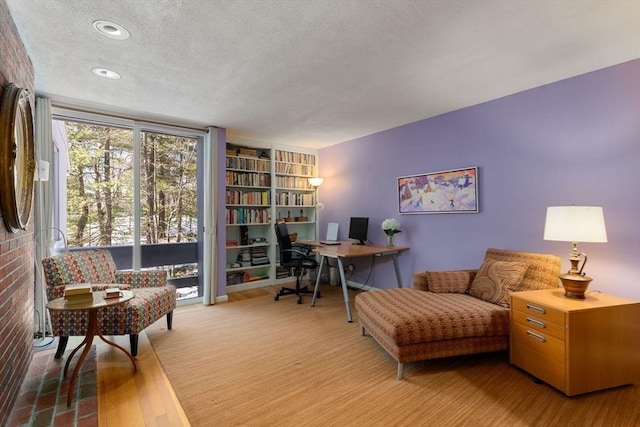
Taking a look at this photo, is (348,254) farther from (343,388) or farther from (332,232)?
(332,232)

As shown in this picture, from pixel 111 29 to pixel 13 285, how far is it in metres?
1.69

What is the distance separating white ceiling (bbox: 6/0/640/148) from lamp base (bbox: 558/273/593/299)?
63.3 inches

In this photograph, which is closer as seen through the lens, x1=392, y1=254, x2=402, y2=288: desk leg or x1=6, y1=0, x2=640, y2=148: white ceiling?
x1=6, y1=0, x2=640, y2=148: white ceiling

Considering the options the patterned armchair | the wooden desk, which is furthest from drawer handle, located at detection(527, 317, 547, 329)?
the patterned armchair

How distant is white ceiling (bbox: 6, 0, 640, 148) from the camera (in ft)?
5.43

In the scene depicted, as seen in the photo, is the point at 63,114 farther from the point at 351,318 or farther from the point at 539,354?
the point at 539,354

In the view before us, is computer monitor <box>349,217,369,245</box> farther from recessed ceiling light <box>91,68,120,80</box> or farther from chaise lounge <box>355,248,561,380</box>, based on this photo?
recessed ceiling light <box>91,68,120,80</box>

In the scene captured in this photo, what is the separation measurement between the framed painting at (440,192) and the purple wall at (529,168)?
77mm

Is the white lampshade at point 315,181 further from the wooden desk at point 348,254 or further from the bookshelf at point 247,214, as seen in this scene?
the wooden desk at point 348,254

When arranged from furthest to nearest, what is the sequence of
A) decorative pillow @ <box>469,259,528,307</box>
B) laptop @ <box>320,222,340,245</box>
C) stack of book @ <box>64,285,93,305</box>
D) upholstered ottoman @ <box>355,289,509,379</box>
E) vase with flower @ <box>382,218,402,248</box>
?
1. laptop @ <box>320,222,340,245</box>
2. vase with flower @ <box>382,218,402,248</box>
3. decorative pillow @ <box>469,259,528,307</box>
4. upholstered ottoman @ <box>355,289,509,379</box>
5. stack of book @ <box>64,285,93,305</box>

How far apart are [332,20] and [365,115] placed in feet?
6.03

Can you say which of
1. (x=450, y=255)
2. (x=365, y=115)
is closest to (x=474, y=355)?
(x=450, y=255)

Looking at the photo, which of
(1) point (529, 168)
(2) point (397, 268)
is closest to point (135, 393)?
(2) point (397, 268)

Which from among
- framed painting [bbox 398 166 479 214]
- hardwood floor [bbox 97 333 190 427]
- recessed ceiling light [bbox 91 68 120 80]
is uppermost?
recessed ceiling light [bbox 91 68 120 80]
